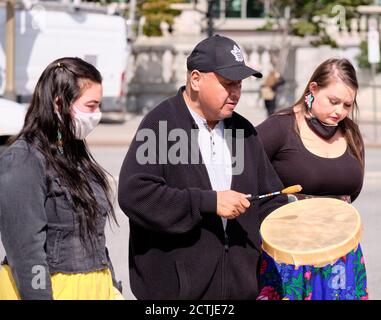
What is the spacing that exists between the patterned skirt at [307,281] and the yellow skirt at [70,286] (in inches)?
38.5

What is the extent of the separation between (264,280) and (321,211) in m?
0.41

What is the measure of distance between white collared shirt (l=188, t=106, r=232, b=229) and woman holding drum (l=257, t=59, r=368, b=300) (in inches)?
22.3

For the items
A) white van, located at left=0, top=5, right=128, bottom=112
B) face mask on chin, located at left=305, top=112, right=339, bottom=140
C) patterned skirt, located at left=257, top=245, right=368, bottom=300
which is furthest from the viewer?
white van, located at left=0, top=5, right=128, bottom=112

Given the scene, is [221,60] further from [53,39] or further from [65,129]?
[53,39]

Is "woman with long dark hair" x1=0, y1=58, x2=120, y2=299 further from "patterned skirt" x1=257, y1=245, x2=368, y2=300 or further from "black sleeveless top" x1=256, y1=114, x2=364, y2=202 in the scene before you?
"black sleeveless top" x1=256, y1=114, x2=364, y2=202

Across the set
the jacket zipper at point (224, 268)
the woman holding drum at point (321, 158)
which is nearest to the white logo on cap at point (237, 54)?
the jacket zipper at point (224, 268)

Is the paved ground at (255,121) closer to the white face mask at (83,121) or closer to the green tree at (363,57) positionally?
the green tree at (363,57)

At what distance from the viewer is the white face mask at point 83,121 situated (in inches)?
132

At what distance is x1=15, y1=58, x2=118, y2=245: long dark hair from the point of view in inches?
130

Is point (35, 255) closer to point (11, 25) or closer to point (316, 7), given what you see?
point (11, 25)

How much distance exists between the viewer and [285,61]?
88.0 ft

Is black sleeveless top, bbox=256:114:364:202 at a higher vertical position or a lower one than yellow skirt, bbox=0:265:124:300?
higher

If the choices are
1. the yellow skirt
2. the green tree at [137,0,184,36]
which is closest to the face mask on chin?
the yellow skirt

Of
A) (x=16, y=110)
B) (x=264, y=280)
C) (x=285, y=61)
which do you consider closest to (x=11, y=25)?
(x=16, y=110)
